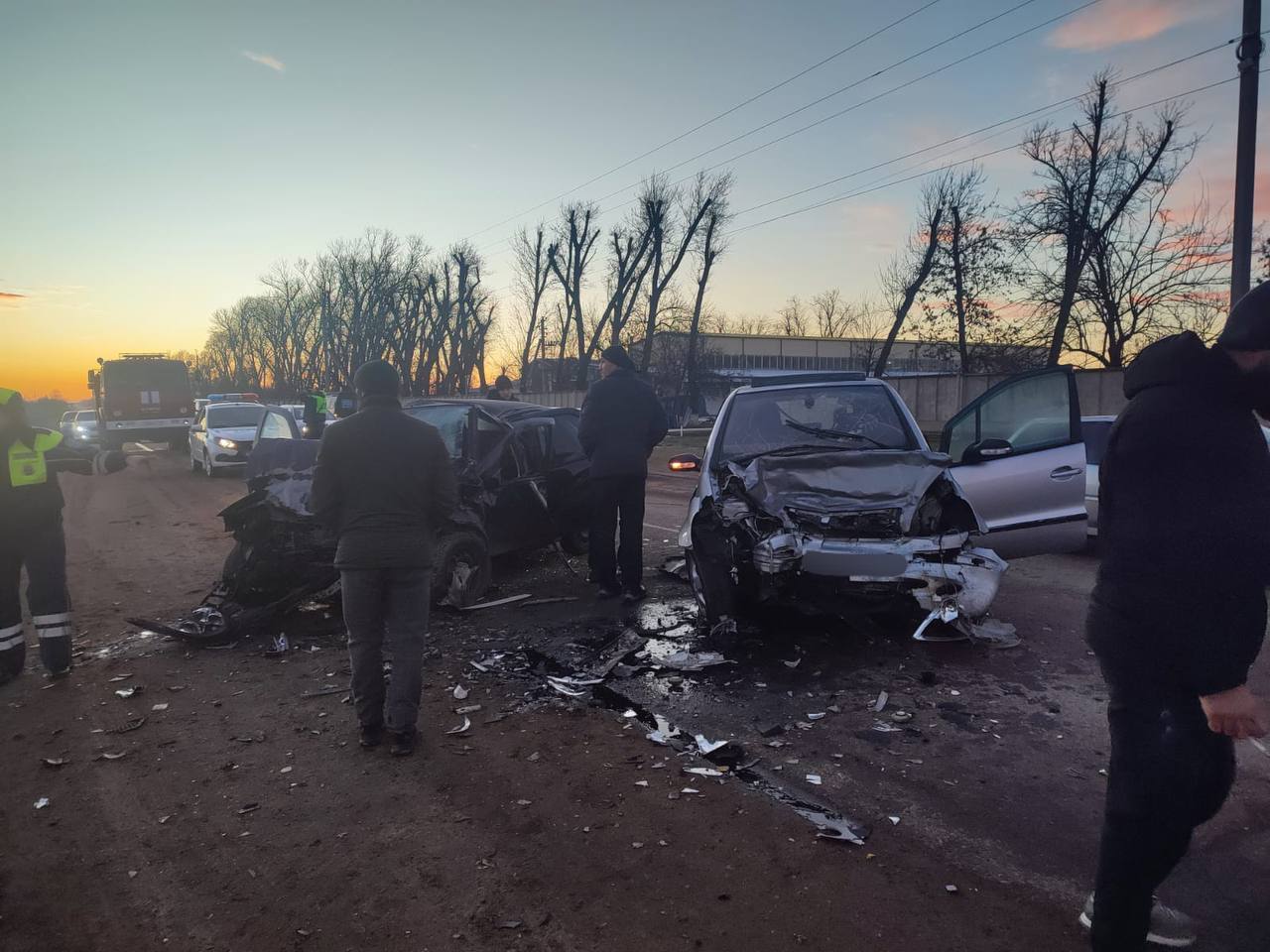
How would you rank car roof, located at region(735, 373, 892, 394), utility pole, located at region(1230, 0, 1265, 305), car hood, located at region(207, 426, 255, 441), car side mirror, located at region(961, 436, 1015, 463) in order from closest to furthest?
car side mirror, located at region(961, 436, 1015, 463) < car roof, located at region(735, 373, 892, 394) < utility pole, located at region(1230, 0, 1265, 305) < car hood, located at region(207, 426, 255, 441)

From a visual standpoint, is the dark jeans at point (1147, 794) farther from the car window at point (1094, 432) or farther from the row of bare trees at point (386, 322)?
the row of bare trees at point (386, 322)

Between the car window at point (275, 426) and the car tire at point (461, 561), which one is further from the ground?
the car window at point (275, 426)

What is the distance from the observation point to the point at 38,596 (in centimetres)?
527

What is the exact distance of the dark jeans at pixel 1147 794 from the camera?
210 cm

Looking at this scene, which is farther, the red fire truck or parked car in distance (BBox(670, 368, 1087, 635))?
the red fire truck

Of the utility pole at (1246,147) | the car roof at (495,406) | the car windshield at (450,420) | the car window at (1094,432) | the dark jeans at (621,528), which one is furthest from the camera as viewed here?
the utility pole at (1246,147)

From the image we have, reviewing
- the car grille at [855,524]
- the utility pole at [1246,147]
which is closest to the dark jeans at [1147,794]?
Answer: the car grille at [855,524]

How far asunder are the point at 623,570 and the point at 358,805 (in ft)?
12.0

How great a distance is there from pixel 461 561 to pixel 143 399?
2704cm

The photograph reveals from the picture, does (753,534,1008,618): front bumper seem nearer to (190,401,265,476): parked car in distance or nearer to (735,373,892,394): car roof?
(735,373,892,394): car roof

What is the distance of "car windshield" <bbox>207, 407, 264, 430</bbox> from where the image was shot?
65.5 ft

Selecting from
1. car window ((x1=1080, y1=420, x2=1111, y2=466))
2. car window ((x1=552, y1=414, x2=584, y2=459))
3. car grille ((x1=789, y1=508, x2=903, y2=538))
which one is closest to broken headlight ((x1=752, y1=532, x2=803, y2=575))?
car grille ((x1=789, y1=508, x2=903, y2=538))

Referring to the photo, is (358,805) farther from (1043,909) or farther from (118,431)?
(118,431)

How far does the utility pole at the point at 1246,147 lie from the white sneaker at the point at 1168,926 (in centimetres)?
1188
